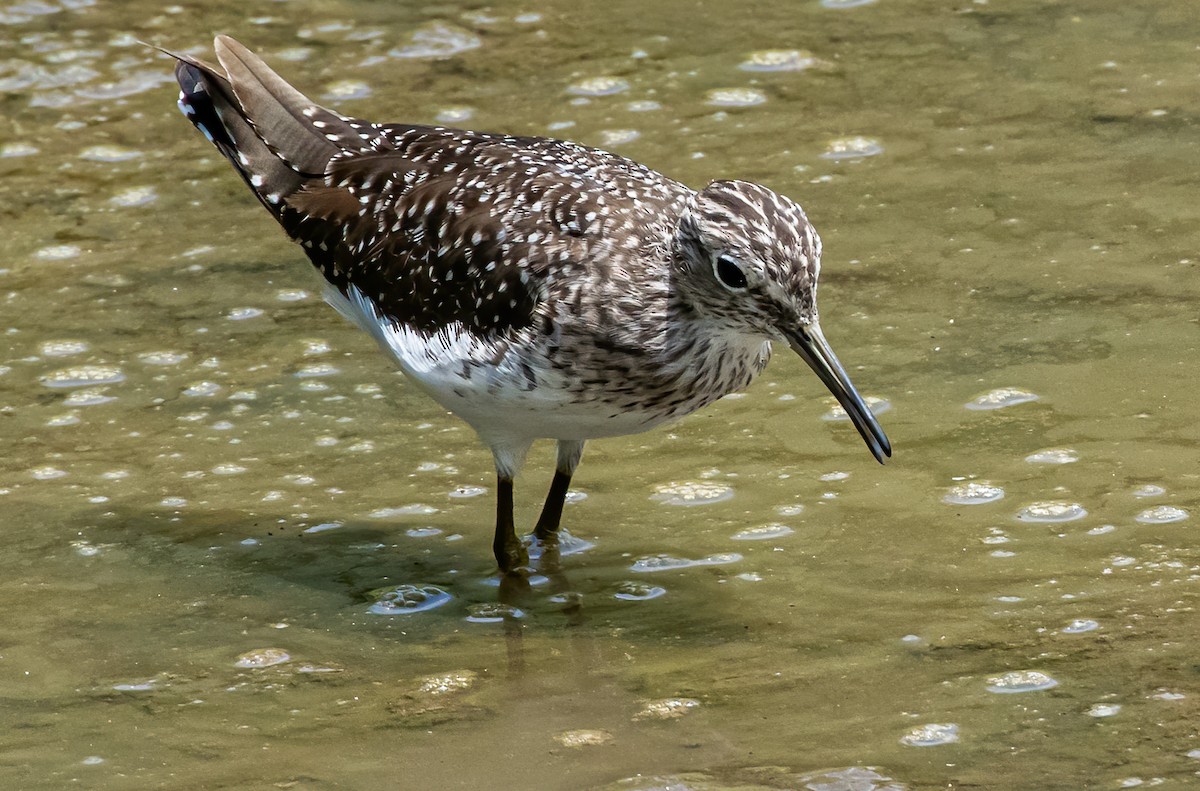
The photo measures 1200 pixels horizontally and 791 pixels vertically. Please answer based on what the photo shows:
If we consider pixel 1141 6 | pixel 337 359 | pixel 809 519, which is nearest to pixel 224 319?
pixel 337 359

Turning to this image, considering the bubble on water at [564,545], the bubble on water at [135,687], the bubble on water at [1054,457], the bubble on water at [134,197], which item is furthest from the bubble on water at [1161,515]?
the bubble on water at [134,197]

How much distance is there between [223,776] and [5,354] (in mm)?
3385

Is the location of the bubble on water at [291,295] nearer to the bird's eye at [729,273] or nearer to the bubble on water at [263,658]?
the bubble on water at [263,658]

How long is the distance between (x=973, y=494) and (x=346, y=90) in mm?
4804

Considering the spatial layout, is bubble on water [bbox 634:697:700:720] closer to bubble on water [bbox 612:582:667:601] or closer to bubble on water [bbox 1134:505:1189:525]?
bubble on water [bbox 612:582:667:601]

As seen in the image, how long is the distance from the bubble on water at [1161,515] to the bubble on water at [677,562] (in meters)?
1.34

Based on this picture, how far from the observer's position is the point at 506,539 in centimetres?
593

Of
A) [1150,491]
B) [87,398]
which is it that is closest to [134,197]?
[87,398]

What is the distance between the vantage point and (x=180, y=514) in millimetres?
6363

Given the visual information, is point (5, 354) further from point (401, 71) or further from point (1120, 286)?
point (1120, 286)

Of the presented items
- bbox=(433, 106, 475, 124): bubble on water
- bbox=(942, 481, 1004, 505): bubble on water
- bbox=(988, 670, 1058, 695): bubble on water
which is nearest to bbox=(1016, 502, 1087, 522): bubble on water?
bbox=(942, 481, 1004, 505): bubble on water

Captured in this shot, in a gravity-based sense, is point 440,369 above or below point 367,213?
below

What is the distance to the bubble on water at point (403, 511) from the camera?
20.7 feet

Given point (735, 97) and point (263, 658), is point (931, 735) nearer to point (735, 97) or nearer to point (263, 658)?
point (263, 658)
